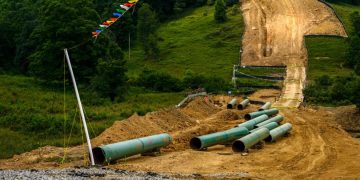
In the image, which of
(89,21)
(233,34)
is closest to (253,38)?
(233,34)

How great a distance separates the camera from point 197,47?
283ft

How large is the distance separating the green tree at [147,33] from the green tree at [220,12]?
16963 mm

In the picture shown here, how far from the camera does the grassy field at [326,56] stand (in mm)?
70375

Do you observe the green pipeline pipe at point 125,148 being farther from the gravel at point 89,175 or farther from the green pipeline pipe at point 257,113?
the green pipeline pipe at point 257,113

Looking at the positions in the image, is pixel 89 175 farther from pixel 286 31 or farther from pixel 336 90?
pixel 286 31

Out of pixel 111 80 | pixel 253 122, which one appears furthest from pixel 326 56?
pixel 253 122

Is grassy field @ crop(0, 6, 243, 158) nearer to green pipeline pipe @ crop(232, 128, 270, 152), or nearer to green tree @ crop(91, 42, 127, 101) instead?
green tree @ crop(91, 42, 127, 101)

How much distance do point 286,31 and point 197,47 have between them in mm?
17086

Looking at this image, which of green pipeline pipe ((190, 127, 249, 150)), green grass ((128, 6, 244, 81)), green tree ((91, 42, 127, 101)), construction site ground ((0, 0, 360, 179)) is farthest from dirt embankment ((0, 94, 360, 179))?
green grass ((128, 6, 244, 81))

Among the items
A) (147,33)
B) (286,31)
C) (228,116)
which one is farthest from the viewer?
(286,31)

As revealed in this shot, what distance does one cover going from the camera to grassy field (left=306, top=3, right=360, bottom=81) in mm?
70375

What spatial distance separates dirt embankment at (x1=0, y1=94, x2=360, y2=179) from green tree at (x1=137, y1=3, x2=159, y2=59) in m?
37.7

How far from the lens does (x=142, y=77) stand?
204ft

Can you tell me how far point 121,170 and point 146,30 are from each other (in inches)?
2508
